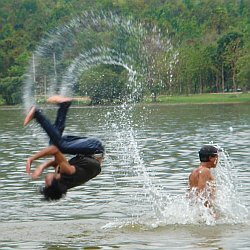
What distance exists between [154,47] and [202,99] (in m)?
8.63

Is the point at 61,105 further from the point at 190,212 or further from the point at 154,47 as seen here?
the point at 154,47

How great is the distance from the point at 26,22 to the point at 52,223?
111 meters

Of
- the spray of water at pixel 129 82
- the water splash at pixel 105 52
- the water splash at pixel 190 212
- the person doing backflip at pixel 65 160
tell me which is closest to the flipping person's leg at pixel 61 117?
the person doing backflip at pixel 65 160

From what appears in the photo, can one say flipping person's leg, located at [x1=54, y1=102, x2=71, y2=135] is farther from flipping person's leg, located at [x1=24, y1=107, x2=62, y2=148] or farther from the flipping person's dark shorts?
the flipping person's dark shorts

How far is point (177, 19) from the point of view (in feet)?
397

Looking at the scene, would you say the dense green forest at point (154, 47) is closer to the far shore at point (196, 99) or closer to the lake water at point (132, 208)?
the far shore at point (196, 99)

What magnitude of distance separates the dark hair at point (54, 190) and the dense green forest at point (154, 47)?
119 feet

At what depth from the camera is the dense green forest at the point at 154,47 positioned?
71.2 m

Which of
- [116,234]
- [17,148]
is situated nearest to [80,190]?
[116,234]

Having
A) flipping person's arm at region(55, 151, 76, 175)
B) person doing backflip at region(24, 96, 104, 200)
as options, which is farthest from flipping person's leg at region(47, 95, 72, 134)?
flipping person's arm at region(55, 151, 76, 175)

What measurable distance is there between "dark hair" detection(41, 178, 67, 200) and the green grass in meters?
69.9

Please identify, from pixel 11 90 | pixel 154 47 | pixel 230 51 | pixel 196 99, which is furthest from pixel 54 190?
pixel 230 51

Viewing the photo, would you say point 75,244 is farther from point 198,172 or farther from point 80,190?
point 80,190

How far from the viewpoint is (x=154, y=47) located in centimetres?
8319
